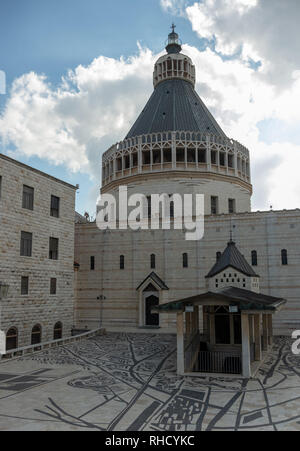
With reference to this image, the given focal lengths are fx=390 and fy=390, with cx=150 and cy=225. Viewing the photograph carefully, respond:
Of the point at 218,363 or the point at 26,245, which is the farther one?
the point at 26,245

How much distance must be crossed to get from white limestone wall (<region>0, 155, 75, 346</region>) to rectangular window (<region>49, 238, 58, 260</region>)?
363 mm

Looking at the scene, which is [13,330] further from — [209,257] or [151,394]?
[209,257]

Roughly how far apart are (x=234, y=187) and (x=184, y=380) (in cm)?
2983

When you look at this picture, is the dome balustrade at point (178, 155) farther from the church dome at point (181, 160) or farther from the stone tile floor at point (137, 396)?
the stone tile floor at point (137, 396)

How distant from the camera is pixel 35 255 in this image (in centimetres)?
2925

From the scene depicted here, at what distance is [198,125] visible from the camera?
150ft

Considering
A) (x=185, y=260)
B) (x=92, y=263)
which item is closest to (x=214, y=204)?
(x=185, y=260)

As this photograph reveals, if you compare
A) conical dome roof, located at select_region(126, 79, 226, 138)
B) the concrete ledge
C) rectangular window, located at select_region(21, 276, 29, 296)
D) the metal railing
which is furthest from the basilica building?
rectangular window, located at select_region(21, 276, 29, 296)

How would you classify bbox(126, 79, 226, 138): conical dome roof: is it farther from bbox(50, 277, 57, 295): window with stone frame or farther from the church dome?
bbox(50, 277, 57, 295): window with stone frame

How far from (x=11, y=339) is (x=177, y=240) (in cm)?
1692

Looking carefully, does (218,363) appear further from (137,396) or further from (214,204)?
(214,204)

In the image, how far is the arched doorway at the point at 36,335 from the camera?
93.4 ft

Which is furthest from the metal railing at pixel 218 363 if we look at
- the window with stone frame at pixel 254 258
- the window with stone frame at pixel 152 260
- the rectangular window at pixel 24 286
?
the window with stone frame at pixel 152 260
